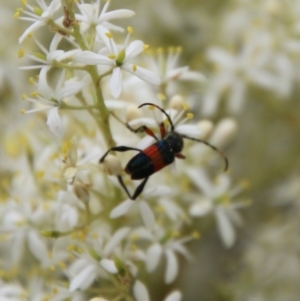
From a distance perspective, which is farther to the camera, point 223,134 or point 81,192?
point 223,134

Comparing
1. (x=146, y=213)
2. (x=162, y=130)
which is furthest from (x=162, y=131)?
(x=146, y=213)

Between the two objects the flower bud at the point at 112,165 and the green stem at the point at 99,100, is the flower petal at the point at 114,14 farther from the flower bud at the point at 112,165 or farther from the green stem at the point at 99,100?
the flower bud at the point at 112,165

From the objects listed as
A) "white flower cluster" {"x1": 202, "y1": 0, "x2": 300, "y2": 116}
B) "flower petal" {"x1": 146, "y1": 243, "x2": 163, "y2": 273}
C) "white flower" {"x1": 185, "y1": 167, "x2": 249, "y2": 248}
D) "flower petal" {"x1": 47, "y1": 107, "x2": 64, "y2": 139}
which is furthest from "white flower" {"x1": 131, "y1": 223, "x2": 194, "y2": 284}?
"white flower cluster" {"x1": 202, "y1": 0, "x2": 300, "y2": 116}

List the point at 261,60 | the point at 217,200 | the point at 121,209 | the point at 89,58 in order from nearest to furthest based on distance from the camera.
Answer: the point at 89,58 < the point at 121,209 < the point at 217,200 < the point at 261,60

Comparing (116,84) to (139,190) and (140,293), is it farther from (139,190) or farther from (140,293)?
(140,293)

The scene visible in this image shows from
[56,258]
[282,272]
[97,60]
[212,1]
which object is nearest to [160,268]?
[56,258]

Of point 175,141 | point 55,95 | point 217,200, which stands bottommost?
point 217,200
